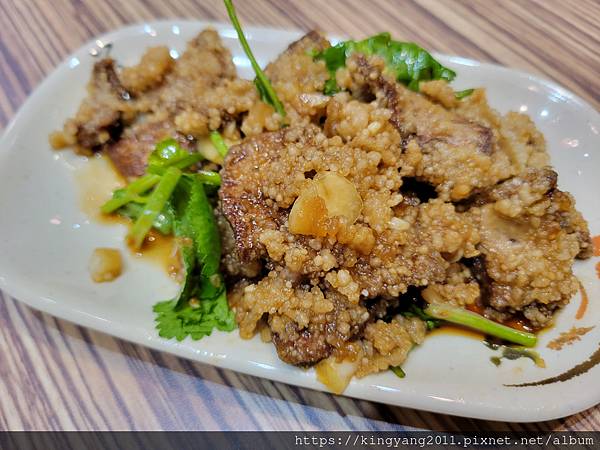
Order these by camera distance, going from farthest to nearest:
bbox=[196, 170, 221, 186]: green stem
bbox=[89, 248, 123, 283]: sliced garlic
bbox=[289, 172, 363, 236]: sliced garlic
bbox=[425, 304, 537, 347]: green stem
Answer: bbox=[196, 170, 221, 186]: green stem, bbox=[89, 248, 123, 283]: sliced garlic, bbox=[425, 304, 537, 347]: green stem, bbox=[289, 172, 363, 236]: sliced garlic

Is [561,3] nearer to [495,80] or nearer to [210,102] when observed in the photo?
[495,80]

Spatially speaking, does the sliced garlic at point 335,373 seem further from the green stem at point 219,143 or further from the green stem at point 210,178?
the green stem at point 219,143

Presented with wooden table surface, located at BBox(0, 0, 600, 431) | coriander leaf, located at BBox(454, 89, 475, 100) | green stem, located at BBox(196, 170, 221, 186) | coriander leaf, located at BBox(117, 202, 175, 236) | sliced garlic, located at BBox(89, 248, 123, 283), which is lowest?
→ wooden table surface, located at BBox(0, 0, 600, 431)

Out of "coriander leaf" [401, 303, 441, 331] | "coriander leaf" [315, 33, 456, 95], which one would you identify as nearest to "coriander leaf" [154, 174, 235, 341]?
"coriander leaf" [401, 303, 441, 331]

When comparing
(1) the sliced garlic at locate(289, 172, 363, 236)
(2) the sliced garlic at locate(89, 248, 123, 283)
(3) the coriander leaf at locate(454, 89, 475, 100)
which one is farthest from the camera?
(3) the coriander leaf at locate(454, 89, 475, 100)

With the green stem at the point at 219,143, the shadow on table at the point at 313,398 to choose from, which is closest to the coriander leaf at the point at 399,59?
the green stem at the point at 219,143

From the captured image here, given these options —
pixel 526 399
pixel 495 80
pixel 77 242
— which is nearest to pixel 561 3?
pixel 495 80

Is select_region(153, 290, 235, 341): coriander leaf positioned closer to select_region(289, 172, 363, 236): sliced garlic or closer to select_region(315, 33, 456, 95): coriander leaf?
select_region(289, 172, 363, 236): sliced garlic

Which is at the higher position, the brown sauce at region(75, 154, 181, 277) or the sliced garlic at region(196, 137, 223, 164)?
the sliced garlic at region(196, 137, 223, 164)

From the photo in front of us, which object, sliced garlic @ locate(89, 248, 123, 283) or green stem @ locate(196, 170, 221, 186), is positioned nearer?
sliced garlic @ locate(89, 248, 123, 283)
